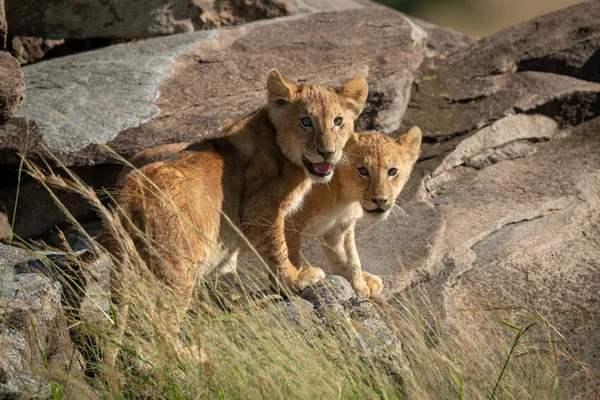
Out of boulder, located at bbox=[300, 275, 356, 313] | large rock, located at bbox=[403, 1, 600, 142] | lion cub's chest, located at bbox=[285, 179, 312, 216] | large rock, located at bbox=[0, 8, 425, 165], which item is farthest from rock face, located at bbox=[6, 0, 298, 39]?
boulder, located at bbox=[300, 275, 356, 313]

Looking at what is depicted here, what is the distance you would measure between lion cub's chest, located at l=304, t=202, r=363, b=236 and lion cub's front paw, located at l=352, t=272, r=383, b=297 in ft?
1.36

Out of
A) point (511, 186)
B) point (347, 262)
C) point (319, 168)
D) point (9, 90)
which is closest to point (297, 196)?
point (319, 168)

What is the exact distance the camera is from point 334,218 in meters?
6.23

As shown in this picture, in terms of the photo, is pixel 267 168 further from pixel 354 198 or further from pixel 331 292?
pixel 331 292

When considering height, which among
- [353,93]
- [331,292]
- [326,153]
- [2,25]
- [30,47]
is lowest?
[30,47]

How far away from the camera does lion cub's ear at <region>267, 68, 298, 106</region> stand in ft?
20.0

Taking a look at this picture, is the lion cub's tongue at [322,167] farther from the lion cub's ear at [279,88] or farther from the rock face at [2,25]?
the rock face at [2,25]

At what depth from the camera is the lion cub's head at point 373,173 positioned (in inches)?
240

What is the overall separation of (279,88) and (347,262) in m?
1.34

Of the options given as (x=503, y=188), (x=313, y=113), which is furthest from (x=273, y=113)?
(x=503, y=188)

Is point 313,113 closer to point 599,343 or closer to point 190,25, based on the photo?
point 599,343

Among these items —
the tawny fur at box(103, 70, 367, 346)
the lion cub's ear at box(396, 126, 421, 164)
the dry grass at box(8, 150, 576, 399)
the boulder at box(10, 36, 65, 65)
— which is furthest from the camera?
the boulder at box(10, 36, 65, 65)

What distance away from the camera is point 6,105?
5.70 metres

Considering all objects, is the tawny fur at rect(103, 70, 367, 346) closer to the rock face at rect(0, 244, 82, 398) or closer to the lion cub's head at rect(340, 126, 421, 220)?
the lion cub's head at rect(340, 126, 421, 220)
